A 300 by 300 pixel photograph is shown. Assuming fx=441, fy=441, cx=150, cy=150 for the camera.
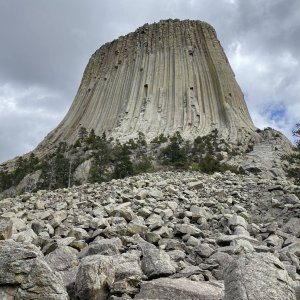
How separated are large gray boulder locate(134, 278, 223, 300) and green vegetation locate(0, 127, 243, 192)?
2388 centimetres

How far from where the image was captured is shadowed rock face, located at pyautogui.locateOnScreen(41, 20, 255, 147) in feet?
140

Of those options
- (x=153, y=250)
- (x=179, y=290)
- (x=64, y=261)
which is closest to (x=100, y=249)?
(x=64, y=261)

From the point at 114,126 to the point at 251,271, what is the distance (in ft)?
132

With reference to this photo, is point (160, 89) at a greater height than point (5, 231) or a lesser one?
greater

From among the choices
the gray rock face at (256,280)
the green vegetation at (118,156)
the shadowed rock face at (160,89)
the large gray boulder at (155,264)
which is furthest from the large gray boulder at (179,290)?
the shadowed rock face at (160,89)

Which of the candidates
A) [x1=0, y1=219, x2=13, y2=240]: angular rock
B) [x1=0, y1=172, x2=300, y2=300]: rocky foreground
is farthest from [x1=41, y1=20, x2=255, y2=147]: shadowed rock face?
[x1=0, y1=219, x2=13, y2=240]: angular rock

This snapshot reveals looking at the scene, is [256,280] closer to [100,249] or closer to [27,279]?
[27,279]

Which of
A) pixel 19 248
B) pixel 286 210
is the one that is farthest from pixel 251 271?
pixel 286 210

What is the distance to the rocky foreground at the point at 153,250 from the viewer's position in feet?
10.8

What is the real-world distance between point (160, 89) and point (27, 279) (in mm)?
43091

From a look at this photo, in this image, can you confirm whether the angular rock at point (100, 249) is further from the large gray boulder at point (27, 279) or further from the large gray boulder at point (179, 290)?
Result: the large gray boulder at point (27, 279)

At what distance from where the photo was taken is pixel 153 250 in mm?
4582

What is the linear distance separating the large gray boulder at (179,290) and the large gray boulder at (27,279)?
2.32 ft

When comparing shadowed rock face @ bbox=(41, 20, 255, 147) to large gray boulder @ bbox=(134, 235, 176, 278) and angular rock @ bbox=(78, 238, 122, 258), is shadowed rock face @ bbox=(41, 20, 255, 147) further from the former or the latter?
large gray boulder @ bbox=(134, 235, 176, 278)
